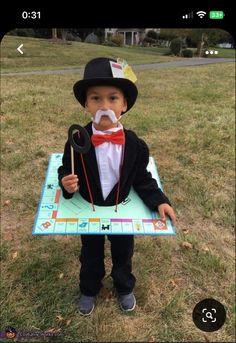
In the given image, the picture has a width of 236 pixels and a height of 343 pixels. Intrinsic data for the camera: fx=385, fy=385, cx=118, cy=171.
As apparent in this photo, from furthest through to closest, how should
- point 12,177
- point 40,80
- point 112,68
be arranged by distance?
1. point 40,80
2. point 12,177
3. point 112,68

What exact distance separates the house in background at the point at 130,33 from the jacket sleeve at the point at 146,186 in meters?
0.55

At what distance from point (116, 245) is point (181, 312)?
0.66m

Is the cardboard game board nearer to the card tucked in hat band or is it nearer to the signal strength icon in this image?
the card tucked in hat band

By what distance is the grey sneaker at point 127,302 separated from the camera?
→ 2.48 m

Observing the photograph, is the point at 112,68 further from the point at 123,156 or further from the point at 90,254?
the point at 90,254

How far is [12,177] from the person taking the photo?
158 inches

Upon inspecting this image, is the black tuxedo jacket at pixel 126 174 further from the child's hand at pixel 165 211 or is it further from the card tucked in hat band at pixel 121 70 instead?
the card tucked in hat band at pixel 121 70

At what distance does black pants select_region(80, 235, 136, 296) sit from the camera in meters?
2.30

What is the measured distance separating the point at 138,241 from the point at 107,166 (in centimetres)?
119

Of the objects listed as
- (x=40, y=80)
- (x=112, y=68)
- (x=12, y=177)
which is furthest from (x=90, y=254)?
(x=40, y=80)

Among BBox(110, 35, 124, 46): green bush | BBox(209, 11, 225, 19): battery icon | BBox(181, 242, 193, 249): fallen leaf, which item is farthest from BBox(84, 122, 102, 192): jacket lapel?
BBox(181, 242, 193, 249): fallen leaf

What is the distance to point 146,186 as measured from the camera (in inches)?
87.5

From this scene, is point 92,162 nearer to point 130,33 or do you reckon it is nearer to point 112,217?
point 112,217

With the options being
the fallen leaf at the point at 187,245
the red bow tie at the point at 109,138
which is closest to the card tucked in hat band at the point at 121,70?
the red bow tie at the point at 109,138
